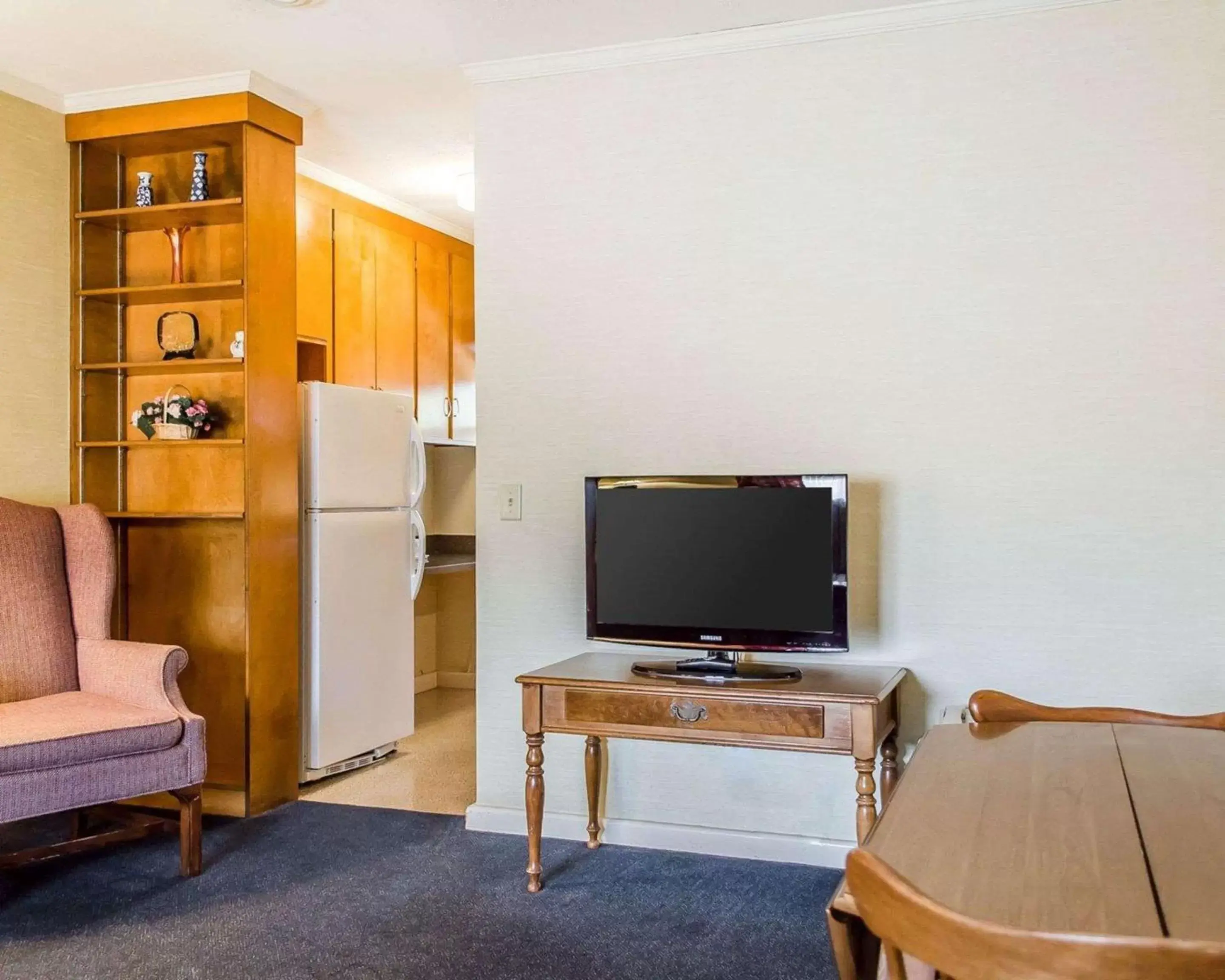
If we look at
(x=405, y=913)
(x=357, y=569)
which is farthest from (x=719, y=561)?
(x=357, y=569)

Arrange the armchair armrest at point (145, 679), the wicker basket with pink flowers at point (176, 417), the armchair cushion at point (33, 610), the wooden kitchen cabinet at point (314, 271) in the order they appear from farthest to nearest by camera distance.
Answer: the wooden kitchen cabinet at point (314, 271), the wicker basket with pink flowers at point (176, 417), the armchair cushion at point (33, 610), the armchair armrest at point (145, 679)

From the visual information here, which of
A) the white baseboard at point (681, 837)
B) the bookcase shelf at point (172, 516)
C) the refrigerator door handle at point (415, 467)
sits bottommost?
the white baseboard at point (681, 837)

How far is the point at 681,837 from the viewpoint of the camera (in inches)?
129

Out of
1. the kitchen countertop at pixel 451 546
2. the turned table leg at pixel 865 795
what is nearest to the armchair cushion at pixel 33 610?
the turned table leg at pixel 865 795

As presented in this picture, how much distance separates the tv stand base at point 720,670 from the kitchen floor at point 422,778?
112cm

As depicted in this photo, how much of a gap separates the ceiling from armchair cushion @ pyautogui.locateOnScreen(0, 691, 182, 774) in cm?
186

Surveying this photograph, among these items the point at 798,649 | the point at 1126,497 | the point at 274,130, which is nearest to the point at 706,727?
the point at 798,649

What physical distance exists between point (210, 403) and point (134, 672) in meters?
1.12

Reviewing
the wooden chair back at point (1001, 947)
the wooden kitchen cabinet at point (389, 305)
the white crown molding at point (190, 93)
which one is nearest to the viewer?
the wooden chair back at point (1001, 947)

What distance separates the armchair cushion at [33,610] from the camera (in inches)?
128

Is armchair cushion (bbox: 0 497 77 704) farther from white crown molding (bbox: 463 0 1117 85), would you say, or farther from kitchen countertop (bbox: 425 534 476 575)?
kitchen countertop (bbox: 425 534 476 575)

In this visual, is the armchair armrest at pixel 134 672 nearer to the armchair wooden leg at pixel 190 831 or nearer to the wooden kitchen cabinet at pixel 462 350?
the armchair wooden leg at pixel 190 831

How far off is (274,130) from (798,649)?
98.0 inches

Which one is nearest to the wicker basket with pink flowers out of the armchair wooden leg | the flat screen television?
the armchair wooden leg
